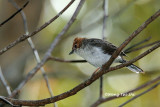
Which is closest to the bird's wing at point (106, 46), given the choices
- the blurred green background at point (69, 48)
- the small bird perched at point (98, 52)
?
the small bird perched at point (98, 52)

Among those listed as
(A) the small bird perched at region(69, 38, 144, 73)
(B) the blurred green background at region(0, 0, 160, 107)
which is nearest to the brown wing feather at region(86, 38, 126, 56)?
(A) the small bird perched at region(69, 38, 144, 73)

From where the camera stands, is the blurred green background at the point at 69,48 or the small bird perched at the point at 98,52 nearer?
the small bird perched at the point at 98,52

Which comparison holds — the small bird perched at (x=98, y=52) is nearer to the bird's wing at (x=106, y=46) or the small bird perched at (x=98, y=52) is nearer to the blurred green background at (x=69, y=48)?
the bird's wing at (x=106, y=46)

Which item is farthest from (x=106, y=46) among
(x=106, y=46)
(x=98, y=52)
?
(x=98, y=52)

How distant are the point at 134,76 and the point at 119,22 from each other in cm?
142

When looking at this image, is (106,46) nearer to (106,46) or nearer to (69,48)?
(106,46)

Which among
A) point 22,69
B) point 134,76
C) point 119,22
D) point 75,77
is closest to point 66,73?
point 75,77

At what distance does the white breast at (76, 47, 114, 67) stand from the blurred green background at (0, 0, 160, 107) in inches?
64.2

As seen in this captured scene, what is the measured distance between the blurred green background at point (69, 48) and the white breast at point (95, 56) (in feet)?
5.35

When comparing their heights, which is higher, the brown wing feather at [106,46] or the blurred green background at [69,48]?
the blurred green background at [69,48]

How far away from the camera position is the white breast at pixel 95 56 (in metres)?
3.99

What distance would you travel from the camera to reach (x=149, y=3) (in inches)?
272

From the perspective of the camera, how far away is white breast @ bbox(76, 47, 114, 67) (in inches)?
157

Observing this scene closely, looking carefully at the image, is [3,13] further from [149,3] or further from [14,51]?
[149,3]
